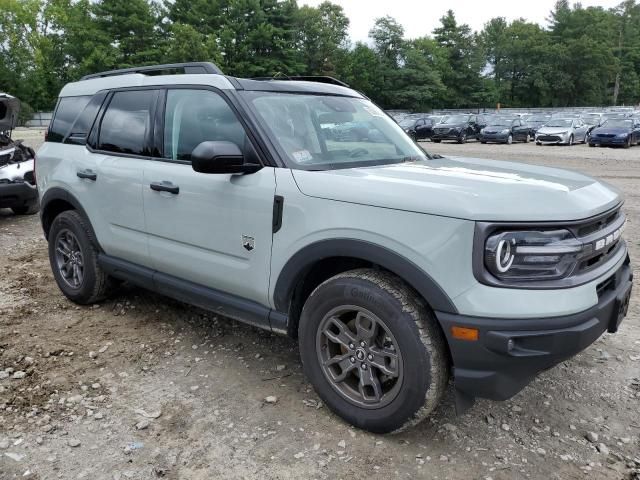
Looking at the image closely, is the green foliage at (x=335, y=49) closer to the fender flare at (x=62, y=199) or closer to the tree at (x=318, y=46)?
the tree at (x=318, y=46)

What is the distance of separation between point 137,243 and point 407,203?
2.22 metres

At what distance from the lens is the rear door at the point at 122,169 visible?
3.85 meters

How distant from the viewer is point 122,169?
3.93 m

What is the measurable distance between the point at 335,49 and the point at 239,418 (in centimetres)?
7742

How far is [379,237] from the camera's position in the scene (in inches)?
102

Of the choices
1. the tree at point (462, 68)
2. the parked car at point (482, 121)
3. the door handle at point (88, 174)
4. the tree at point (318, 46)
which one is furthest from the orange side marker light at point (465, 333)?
the tree at point (462, 68)

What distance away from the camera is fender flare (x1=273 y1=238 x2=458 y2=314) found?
245 centimetres

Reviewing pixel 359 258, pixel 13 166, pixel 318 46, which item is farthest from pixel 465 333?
pixel 318 46

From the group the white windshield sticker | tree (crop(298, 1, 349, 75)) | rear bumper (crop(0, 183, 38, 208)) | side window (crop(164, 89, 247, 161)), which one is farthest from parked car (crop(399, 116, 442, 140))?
tree (crop(298, 1, 349, 75))

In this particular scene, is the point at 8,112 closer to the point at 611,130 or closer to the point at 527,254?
the point at 527,254

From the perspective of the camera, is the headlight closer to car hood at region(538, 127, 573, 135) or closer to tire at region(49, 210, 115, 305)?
tire at region(49, 210, 115, 305)

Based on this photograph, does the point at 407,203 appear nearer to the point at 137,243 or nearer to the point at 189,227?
the point at 189,227

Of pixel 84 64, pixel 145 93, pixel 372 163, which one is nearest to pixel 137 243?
pixel 145 93

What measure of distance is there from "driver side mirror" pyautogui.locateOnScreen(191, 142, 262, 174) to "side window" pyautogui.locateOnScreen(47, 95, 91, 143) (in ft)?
6.82
